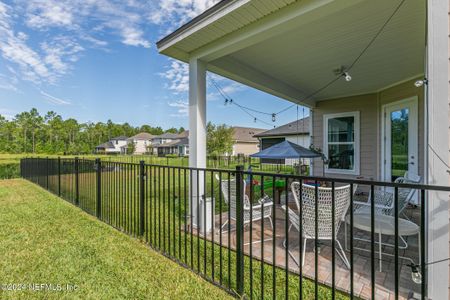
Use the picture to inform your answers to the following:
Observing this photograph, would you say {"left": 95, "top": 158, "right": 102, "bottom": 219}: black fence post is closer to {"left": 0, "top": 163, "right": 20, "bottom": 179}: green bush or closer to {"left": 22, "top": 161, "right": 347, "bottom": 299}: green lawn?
{"left": 22, "top": 161, "right": 347, "bottom": 299}: green lawn

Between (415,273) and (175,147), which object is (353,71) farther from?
(175,147)

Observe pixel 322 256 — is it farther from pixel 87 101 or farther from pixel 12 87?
pixel 87 101

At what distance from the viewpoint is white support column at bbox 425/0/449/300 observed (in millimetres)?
1755

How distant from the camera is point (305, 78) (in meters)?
5.27

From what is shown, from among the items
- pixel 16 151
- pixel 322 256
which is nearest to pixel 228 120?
pixel 322 256

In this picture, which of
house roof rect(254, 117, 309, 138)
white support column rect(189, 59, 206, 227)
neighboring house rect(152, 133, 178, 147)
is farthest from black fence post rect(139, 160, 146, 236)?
neighboring house rect(152, 133, 178, 147)

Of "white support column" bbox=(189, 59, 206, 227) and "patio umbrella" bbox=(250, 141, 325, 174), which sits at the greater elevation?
"white support column" bbox=(189, 59, 206, 227)

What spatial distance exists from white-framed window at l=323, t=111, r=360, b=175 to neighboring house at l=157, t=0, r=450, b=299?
0.03m

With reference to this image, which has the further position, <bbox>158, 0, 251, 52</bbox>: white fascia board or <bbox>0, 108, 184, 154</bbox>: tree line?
<bbox>0, 108, 184, 154</bbox>: tree line

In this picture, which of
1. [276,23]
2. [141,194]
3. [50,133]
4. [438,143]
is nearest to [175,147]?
[50,133]

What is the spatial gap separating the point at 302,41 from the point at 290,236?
3.08 metres

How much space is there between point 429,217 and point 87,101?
112ft

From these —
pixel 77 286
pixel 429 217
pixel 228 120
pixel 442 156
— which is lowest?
pixel 77 286

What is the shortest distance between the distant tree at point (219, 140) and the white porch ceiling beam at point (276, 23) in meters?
18.2
